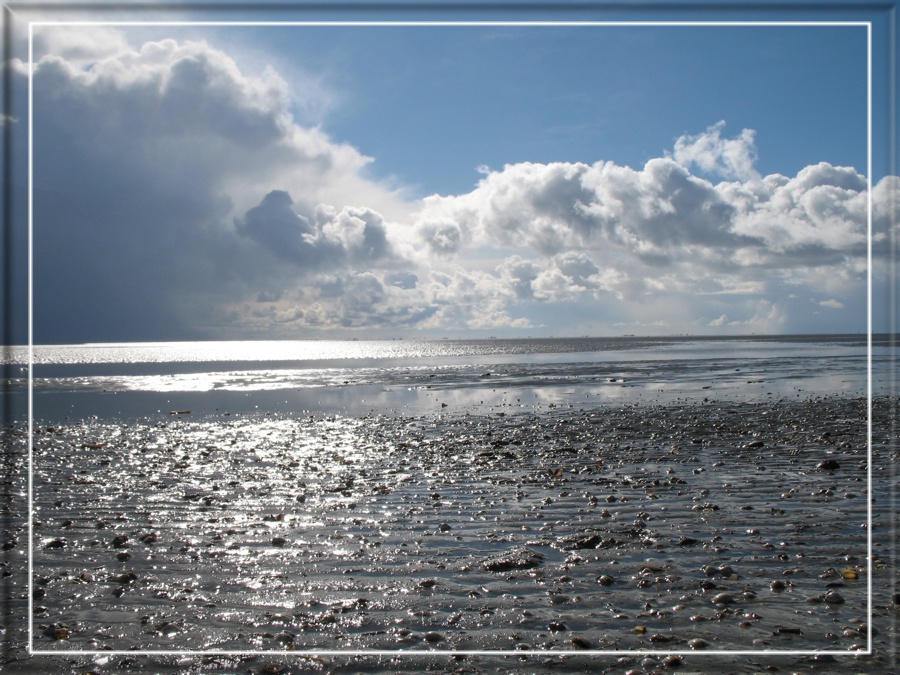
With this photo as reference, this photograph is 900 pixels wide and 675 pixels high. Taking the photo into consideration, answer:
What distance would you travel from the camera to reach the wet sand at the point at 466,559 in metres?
7.44

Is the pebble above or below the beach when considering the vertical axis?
above

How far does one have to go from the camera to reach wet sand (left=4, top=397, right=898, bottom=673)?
7441 mm

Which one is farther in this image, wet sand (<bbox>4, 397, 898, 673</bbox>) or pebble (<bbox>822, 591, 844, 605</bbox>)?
pebble (<bbox>822, 591, 844, 605</bbox>)

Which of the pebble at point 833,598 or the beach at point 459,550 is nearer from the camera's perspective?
the beach at point 459,550

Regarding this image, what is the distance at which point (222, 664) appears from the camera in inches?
285

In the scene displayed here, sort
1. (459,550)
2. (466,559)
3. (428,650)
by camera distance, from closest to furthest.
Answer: (428,650) < (466,559) < (459,550)

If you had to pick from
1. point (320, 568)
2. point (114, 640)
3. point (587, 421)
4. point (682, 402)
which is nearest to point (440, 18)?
point (320, 568)

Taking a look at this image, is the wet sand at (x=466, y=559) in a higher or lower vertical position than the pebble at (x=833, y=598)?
lower

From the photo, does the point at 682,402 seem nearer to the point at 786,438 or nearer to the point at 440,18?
the point at 786,438

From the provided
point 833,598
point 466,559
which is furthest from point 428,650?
point 833,598

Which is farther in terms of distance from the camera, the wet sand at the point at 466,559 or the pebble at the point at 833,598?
the pebble at the point at 833,598

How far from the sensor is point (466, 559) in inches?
406

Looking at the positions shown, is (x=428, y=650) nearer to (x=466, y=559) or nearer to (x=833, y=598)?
(x=466, y=559)

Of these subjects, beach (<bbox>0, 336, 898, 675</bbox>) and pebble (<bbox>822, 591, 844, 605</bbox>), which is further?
pebble (<bbox>822, 591, 844, 605</bbox>)
